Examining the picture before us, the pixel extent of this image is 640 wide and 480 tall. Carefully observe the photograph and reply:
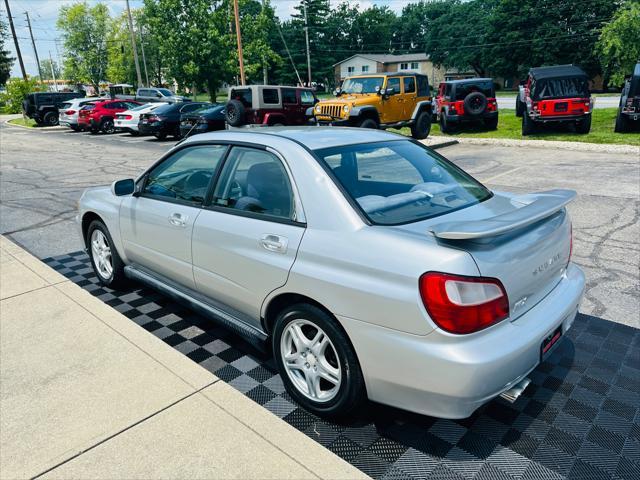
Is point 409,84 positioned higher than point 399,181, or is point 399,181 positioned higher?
point 409,84

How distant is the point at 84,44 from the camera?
7056 cm

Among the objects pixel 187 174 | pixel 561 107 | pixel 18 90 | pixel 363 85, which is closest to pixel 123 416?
pixel 187 174

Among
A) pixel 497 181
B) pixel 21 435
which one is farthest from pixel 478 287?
pixel 497 181

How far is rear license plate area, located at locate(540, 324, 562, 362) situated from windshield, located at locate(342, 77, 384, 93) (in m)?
14.5

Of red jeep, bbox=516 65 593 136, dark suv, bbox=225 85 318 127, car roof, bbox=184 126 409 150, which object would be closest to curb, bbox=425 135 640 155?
red jeep, bbox=516 65 593 136

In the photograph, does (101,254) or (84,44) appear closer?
(101,254)

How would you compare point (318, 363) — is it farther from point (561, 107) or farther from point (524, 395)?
point (561, 107)

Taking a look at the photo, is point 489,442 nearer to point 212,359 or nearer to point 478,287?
point 478,287

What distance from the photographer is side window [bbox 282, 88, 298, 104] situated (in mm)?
18719

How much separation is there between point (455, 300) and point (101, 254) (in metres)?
3.72

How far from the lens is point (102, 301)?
14.6ft

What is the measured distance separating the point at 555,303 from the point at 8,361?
360cm

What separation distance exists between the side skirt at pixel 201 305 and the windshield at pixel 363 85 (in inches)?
532

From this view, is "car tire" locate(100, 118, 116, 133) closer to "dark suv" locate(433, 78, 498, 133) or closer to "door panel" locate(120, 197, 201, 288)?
"dark suv" locate(433, 78, 498, 133)
